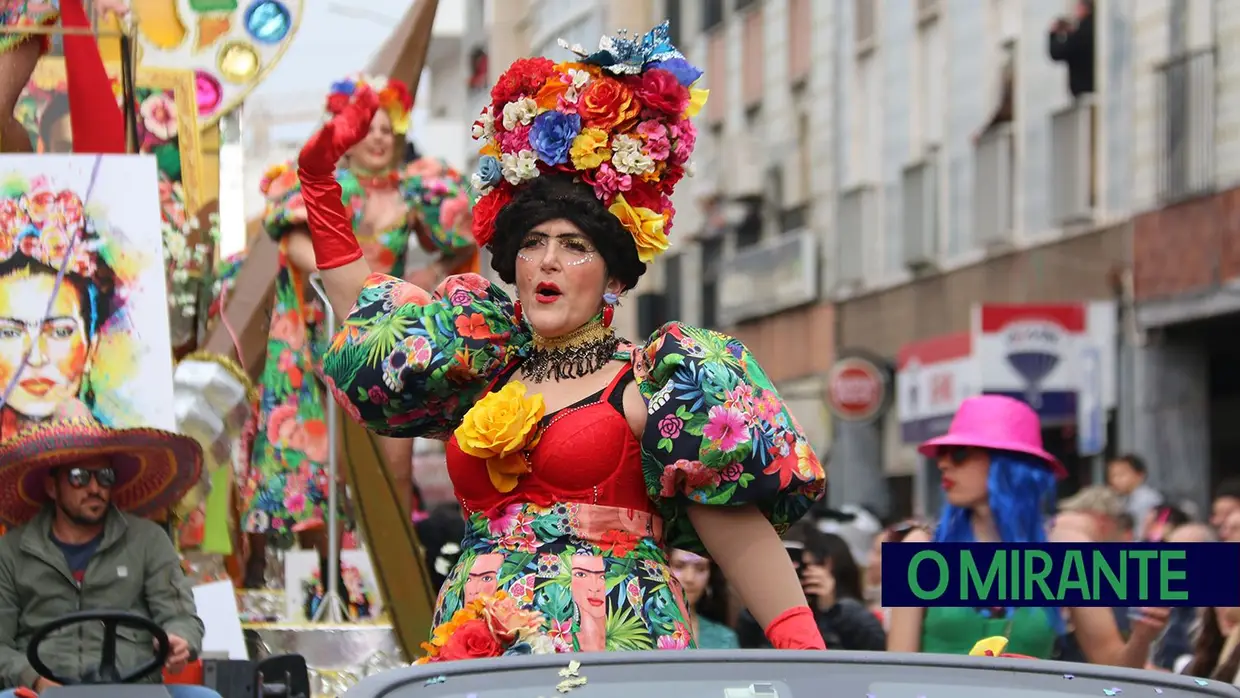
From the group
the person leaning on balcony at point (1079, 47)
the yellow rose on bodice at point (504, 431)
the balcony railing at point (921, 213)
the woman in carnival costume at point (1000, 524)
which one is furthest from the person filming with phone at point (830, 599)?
the balcony railing at point (921, 213)

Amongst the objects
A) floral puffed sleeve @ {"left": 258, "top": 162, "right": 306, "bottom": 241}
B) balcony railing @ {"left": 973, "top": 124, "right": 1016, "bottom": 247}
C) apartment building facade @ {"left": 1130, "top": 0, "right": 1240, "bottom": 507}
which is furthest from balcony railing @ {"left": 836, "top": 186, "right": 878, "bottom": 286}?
floral puffed sleeve @ {"left": 258, "top": 162, "right": 306, "bottom": 241}

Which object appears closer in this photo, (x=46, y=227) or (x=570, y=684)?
(x=570, y=684)

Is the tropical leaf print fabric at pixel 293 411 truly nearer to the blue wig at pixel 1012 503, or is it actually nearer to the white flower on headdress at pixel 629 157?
the blue wig at pixel 1012 503

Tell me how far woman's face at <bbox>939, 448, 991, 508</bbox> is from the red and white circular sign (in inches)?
725

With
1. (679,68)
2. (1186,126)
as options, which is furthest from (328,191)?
(1186,126)

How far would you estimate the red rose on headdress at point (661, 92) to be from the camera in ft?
19.4

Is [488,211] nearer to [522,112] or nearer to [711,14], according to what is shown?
[522,112]

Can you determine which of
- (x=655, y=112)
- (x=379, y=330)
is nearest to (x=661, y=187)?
(x=655, y=112)

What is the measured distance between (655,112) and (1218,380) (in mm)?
18448

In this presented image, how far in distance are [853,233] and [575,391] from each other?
1093 inches

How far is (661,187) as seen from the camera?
235 inches

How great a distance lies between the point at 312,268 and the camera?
423 inches

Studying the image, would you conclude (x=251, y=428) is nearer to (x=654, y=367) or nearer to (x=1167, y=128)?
(x=654, y=367)

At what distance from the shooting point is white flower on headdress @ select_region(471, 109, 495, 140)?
6027mm
